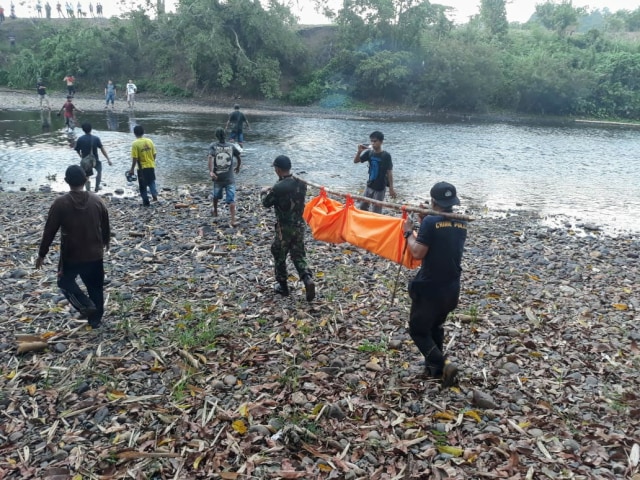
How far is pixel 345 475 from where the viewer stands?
4.37 meters

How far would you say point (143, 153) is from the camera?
1223 cm

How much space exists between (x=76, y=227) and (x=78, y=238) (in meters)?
0.14

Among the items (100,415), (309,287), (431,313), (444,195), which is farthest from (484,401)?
(100,415)

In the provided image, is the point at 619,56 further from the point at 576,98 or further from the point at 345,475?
the point at 345,475

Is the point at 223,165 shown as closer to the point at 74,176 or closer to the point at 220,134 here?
the point at 220,134

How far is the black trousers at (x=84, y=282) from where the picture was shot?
6.27 metres

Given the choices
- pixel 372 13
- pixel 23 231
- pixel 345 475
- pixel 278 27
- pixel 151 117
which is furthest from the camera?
pixel 372 13

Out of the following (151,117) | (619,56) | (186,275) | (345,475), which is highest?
(619,56)

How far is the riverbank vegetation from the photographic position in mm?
46438

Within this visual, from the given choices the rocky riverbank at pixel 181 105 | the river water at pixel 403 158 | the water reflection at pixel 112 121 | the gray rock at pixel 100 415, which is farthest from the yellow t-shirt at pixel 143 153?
the rocky riverbank at pixel 181 105

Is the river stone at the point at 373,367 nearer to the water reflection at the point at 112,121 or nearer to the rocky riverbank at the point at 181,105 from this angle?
the water reflection at the point at 112,121

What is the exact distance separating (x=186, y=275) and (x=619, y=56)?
59.6 meters

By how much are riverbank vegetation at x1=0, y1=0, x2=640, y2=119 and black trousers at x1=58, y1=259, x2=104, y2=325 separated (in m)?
41.6

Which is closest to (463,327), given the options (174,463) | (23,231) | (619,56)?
(174,463)
